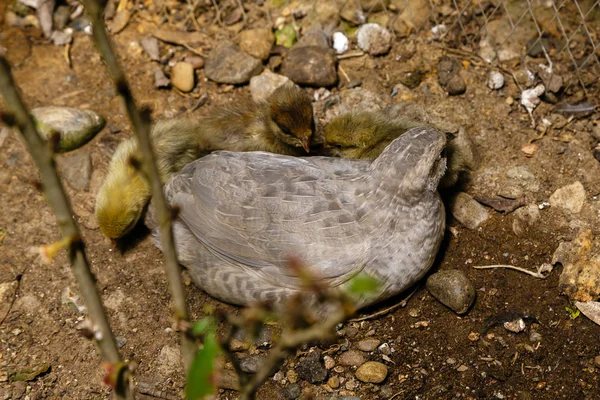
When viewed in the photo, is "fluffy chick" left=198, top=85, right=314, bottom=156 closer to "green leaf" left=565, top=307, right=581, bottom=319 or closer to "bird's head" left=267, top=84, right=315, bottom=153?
"bird's head" left=267, top=84, right=315, bottom=153

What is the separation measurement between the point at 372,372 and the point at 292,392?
1.32ft

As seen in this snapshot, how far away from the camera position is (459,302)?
359cm

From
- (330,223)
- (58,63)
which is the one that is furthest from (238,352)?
(58,63)

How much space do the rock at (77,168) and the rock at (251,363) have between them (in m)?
1.62

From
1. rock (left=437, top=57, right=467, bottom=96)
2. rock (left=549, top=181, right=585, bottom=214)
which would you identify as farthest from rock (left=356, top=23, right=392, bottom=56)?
rock (left=549, top=181, right=585, bottom=214)

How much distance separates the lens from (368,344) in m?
3.58

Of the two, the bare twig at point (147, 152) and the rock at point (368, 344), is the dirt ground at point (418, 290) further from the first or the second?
the bare twig at point (147, 152)

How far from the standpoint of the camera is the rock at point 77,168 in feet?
14.4

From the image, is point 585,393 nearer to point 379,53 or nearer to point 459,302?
point 459,302

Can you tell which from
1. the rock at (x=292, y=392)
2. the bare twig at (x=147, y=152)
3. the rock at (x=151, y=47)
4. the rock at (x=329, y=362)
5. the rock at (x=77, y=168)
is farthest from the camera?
the rock at (x=151, y=47)

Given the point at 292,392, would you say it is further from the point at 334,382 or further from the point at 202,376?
the point at 202,376

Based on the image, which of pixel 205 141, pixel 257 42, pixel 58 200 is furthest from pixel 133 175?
pixel 58 200

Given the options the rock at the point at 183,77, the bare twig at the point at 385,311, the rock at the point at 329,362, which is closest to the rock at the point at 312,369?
Result: the rock at the point at 329,362

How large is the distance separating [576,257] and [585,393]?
78 cm
